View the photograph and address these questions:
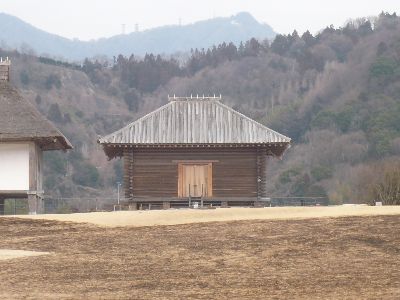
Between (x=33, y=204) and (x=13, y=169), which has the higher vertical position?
(x=13, y=169)

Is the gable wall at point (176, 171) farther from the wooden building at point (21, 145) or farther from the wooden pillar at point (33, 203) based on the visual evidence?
the wooden pillar at point (33, 203)

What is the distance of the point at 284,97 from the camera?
164 meters

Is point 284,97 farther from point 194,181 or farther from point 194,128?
point 194,181

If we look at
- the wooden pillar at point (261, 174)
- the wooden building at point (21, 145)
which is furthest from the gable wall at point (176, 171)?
the wooden building at point (21, 145)

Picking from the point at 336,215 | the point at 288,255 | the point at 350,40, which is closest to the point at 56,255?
the point at 288,255

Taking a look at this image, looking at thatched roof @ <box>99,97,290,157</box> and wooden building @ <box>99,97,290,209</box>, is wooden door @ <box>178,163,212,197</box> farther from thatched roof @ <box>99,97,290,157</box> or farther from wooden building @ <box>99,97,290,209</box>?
thatched roof @ <box>99,97,290,157</box>

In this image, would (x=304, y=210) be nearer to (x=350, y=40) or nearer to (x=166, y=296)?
(x=166, y=296)

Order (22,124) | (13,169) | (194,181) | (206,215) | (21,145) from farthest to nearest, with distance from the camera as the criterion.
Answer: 1. (194,181)
2. (21,145)
3. (13,169)
4. (22,124)
5. (206,215)

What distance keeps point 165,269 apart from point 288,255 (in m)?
3.97

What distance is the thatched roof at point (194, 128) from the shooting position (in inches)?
1885

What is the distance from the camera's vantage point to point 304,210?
40906 millimetres

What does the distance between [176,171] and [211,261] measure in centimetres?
2128

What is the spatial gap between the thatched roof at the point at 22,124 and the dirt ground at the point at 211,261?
366 inches

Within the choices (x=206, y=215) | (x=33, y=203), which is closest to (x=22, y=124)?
(x=33, y=203)
